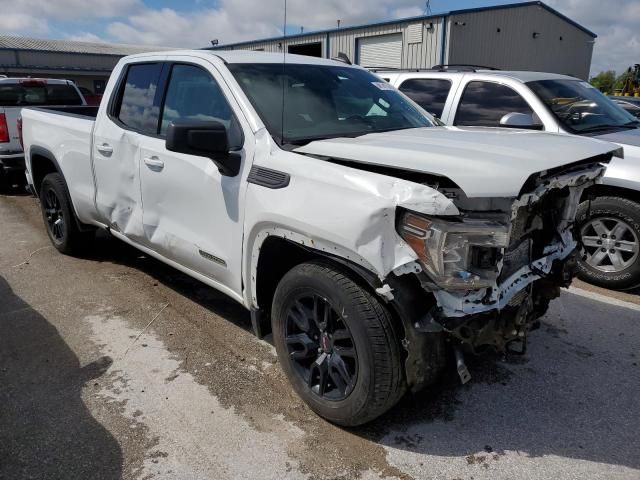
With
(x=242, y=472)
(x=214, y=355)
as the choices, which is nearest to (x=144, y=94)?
(x=214, y=355)

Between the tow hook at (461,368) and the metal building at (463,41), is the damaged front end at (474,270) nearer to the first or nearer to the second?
the tow hook at (461,368)

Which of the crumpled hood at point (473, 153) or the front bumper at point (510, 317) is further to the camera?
the front bumper at point (510, 317)

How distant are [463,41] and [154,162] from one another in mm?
17376

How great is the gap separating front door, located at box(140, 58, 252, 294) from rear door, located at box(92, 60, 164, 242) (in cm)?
13

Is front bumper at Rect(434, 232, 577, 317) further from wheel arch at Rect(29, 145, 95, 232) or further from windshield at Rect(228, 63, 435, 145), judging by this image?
wheel arch at Rect(29, 145, 95, 232)

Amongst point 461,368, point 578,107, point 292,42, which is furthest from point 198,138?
point 292,42

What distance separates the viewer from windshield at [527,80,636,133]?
521cm

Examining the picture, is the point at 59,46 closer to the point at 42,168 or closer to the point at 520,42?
the point at 520,42

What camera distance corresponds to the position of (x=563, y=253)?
310cm

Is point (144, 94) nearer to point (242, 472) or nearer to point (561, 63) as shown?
Result: point (242, 472)

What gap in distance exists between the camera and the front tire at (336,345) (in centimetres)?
249

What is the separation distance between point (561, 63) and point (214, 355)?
27.1 metres

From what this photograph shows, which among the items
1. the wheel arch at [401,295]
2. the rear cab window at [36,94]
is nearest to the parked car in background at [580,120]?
the wheel arch at [401,295]

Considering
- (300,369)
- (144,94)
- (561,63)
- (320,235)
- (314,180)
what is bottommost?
(300,369)
